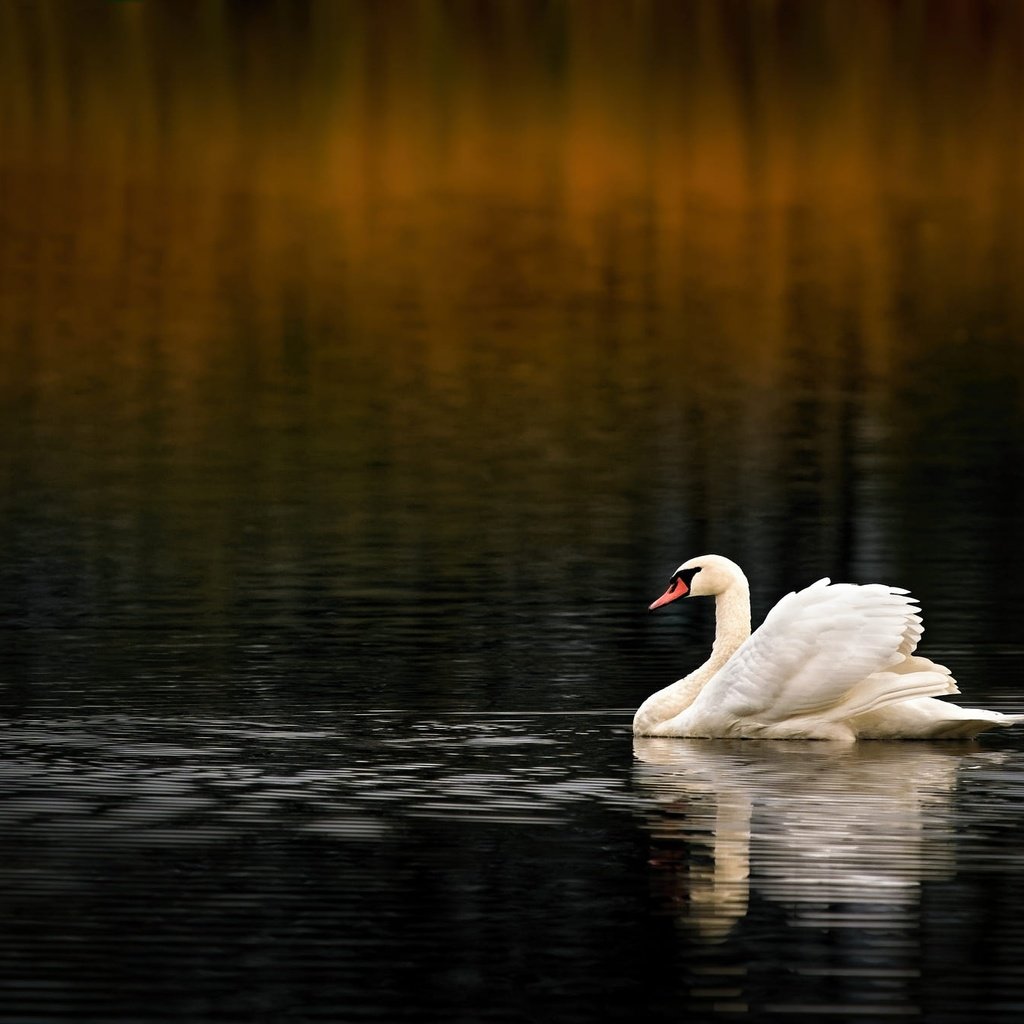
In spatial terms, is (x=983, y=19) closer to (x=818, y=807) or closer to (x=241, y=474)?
(x=241, y=474)

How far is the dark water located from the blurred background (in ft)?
0.58

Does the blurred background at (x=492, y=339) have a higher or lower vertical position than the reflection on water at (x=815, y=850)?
higher

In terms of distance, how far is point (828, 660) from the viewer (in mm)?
19922

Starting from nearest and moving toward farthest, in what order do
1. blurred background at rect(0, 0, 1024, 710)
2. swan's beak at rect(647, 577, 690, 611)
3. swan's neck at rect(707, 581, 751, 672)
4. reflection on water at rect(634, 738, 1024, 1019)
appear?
reflection on water at rect(634, 738, 1024, 1019) < swan's neck at rect(707, 581, 751, 672) < swan's beak at rect(647, 577, 690, 611) < blurred background at rect(0, 0, 1024, 710)

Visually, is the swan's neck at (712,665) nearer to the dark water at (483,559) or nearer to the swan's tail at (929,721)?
the dark water at (483,559)

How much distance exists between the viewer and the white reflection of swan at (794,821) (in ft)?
50.3

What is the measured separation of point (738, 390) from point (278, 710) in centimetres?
3322

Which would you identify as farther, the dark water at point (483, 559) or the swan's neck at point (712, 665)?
the swan's neck at point (712, 665)

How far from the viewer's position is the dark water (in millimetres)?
14445

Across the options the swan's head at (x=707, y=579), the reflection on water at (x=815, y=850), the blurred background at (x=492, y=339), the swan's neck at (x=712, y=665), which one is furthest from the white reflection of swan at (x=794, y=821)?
the blurred background at (x=492, y=339)

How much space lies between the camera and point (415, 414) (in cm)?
5016

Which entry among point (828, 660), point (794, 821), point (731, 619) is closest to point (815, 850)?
point (794, 821)

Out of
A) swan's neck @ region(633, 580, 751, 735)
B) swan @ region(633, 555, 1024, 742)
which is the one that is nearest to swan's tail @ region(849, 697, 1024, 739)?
swan @ region(633, 555, 1024, 742)

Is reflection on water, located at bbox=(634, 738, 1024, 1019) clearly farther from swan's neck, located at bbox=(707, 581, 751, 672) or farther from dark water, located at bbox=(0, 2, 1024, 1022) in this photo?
swan's neck, located at bbox=(707, 581, 751, 672)
